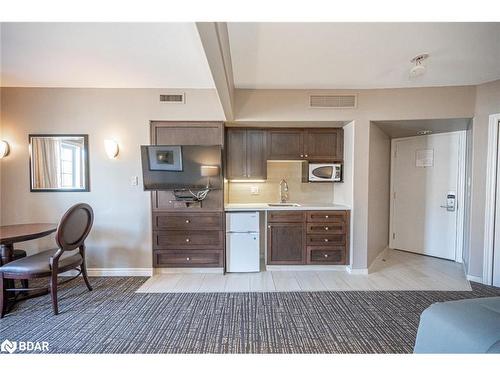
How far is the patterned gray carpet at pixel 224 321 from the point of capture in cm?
182

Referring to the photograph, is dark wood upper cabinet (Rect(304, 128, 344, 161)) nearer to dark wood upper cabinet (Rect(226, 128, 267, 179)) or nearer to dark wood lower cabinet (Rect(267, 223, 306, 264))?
dark wood upper cabinet (Rect(226, 128, 267, 179))

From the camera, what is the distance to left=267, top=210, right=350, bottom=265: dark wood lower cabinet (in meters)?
3.32

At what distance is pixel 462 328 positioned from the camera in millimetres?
1100

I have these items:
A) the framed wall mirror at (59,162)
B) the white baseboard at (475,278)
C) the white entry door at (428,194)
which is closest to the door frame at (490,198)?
the white baseboard at (475,278)

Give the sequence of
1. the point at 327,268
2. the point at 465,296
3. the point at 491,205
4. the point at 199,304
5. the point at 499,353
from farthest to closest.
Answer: the point at 327,268 → the point at 491,205 → the point at 465,296 → the point at 199,304 → the point at 499,353

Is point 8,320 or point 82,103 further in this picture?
point 82,103

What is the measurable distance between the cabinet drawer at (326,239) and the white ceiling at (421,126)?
173 cm

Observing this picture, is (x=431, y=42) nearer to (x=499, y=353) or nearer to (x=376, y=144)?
(x=376, y=144)

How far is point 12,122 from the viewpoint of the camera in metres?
3.06

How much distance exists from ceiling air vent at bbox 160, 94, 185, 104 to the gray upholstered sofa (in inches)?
128

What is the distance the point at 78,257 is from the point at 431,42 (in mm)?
4282

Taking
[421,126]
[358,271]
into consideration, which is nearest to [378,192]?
[421,126]

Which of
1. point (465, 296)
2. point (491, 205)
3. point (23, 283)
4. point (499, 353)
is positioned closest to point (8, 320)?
point (23, 283)

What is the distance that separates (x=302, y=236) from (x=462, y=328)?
224cm
